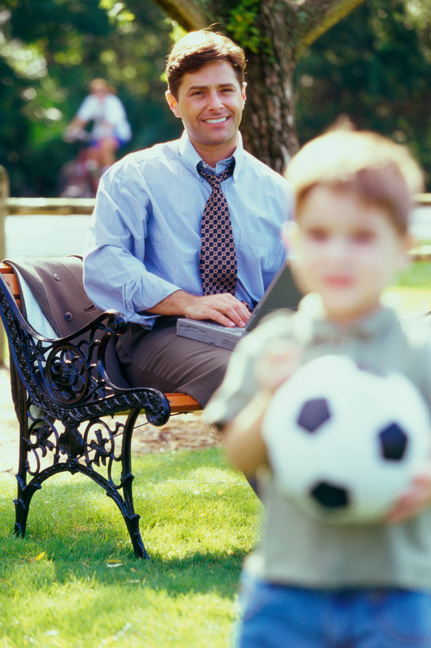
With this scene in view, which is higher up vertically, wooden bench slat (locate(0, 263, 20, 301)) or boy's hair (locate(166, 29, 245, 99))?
boy's hair (locate(166, 29, 245, 99))

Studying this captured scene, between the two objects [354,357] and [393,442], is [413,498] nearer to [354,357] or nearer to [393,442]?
[393,442]

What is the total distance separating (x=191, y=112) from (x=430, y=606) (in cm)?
274

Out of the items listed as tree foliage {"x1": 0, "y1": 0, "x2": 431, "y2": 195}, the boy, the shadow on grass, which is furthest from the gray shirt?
tree foliage {"x1": 0, "y1": 0, "x2": 431, "y2": 195}

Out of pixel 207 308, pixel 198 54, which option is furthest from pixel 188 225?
pixel 198 54

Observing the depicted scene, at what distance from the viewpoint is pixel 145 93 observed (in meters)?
33.3

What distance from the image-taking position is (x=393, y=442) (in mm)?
1536

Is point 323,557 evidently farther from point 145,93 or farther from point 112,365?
point 145,93

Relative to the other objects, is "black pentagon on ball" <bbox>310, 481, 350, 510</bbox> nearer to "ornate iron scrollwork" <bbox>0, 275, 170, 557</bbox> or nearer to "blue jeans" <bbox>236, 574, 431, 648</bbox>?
"blue jeans" <bbox>236, 574, 431, 648</bbox>

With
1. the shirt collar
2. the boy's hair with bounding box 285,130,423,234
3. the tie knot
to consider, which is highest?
the boy's hair with bounding box 285,130,423,234

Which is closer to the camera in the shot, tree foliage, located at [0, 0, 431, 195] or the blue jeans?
the blue jeans

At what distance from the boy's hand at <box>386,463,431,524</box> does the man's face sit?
2.65 m

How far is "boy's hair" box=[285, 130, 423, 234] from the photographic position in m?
1.57

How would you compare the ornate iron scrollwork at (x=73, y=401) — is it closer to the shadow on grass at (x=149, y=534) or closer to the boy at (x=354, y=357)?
the shadow on grass at (x=149, y=534)

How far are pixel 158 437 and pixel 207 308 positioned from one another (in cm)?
242
